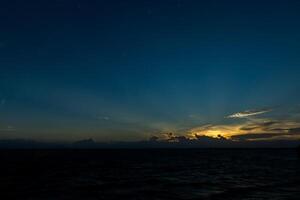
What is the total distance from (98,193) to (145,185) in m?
8.43

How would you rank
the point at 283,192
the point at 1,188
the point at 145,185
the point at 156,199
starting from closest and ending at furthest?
the point at 156,199
the point at 283,192
the point at 1,188
the point at 145,185

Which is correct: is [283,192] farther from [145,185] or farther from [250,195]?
[145,185]

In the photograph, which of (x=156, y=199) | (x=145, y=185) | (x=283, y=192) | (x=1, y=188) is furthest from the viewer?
(x=145, y=185)

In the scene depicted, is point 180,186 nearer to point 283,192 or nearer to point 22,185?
point 283,192

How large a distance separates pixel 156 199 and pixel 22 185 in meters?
20.4

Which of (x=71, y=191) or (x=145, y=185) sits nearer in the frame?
(x=71, y=191)

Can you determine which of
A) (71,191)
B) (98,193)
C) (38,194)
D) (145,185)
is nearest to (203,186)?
(145,185)

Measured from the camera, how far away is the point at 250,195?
3147 centimetres

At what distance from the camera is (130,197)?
103 ft

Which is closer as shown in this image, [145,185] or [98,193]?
[98,193]

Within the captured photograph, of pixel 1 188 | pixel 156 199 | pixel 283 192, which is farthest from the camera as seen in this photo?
pixel 1 188

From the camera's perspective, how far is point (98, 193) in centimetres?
3372

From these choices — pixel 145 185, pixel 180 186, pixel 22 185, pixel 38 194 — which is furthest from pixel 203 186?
pixel 22 185

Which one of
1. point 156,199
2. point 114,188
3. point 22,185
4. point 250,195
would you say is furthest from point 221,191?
point 22,185
